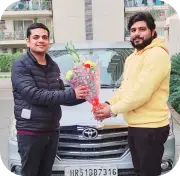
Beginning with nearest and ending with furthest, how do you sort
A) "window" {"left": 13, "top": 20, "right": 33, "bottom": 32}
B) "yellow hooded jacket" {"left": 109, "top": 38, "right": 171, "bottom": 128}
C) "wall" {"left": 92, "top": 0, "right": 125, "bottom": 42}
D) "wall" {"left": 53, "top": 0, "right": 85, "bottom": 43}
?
1. "yellow hooded jacket" {"left": 109, "top": 38, "right": 171, "bottom": 128}
2. "wall" {"left": 92, "top": 0, "right": 125, "bottom": 42}
3. "wall" {"left": 53, "top": 0, "right": 85, "bottom": 43}
4. "window" {"left": 13, "top": 20, "right": 33, "bottom": 32}

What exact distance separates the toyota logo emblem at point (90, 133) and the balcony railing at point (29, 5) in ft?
113

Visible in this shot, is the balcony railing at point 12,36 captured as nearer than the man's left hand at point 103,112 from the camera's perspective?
No

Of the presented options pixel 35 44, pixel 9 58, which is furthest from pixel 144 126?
pixel 9 58

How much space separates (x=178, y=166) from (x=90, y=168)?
188cm

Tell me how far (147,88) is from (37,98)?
0.85m

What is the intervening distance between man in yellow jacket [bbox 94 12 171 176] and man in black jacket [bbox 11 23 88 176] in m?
0.37

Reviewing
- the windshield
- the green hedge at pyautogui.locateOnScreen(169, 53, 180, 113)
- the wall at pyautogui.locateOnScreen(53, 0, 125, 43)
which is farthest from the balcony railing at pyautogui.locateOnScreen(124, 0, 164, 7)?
the windshield

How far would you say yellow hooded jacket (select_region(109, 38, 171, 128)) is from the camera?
305 centimetres

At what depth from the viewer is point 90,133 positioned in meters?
3.79

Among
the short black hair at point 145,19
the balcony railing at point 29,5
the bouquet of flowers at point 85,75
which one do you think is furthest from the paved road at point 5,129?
the balcony railing at point 29,5

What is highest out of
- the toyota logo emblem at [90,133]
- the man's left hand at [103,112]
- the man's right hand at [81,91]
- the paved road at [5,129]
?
the man's right hand at [81,91]

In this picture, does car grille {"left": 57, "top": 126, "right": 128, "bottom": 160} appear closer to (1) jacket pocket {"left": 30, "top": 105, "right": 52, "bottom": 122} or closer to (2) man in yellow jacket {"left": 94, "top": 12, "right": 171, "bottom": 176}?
(2) man in yellow jacket {"left": 94, "top": 12, "right": 171, "bottom": 176}

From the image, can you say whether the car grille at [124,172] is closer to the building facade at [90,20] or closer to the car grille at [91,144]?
the car grille at [91,144]

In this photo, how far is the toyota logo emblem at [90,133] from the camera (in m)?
3.79
